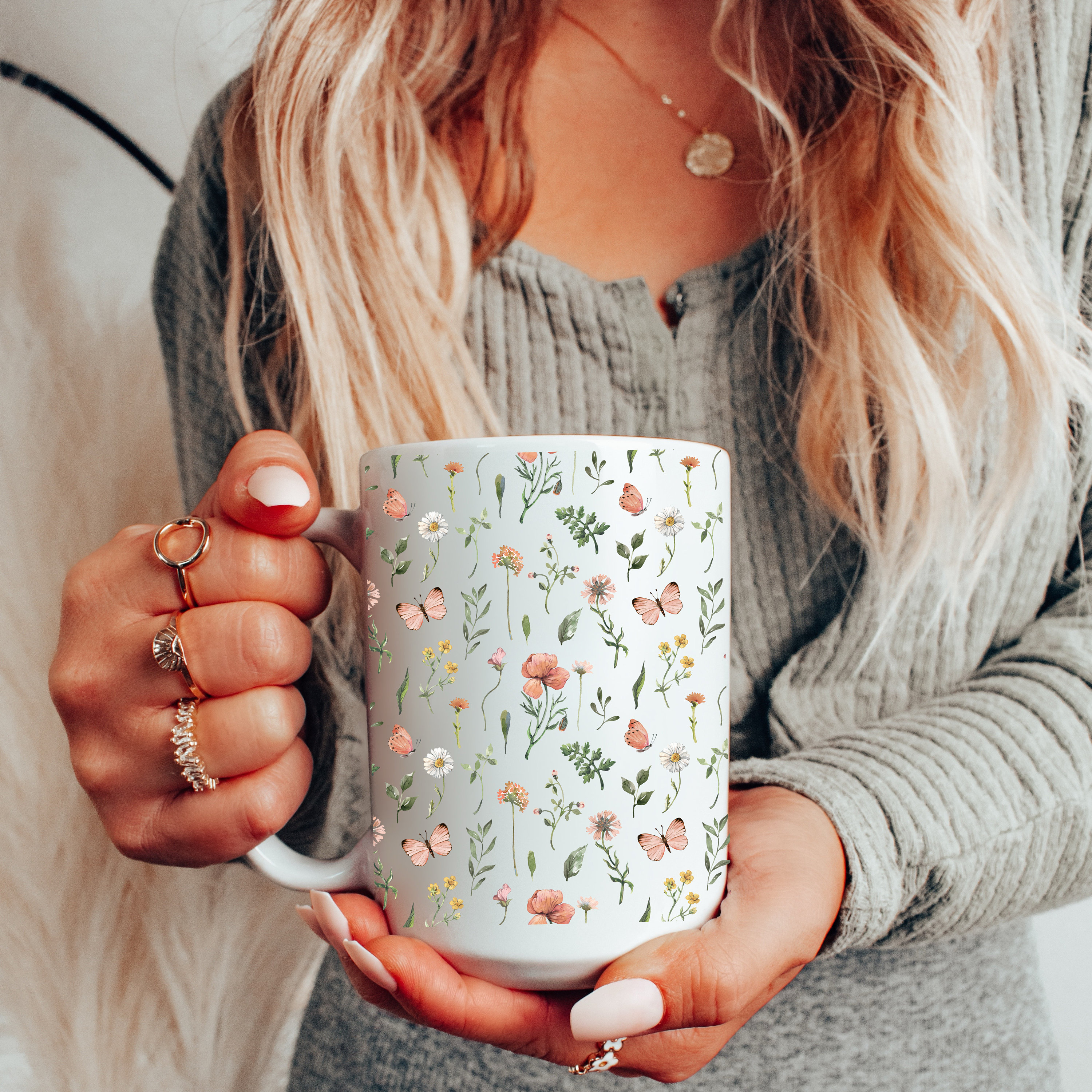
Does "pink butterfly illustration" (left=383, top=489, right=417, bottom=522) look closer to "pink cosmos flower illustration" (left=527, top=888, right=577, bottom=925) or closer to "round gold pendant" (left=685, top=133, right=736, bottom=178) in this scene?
"pink cosmos flower illustration" (left=527, top=888, right=577, bottom=925)

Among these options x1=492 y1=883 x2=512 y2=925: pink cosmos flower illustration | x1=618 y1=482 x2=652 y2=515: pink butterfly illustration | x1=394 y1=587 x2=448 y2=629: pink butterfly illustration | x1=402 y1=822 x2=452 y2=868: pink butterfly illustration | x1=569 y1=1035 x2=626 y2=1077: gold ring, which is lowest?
x1=569 y1=1035 x2=626 y2=1077: gold ring

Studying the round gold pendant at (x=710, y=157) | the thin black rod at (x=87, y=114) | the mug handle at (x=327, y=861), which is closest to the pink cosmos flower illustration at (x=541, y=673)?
the mug handle at (x=327, y=861)

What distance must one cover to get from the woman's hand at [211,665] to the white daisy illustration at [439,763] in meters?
0.11

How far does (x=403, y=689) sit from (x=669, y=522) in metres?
0.15

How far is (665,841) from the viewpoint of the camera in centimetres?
37

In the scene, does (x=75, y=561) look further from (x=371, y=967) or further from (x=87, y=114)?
(x=371, y=967)

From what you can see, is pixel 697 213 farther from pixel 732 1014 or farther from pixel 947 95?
pixel 732 1014

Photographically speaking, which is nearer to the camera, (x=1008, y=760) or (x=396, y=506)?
(x=396, y=506)

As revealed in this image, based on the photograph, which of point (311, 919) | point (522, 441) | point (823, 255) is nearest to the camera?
point (522, 441)

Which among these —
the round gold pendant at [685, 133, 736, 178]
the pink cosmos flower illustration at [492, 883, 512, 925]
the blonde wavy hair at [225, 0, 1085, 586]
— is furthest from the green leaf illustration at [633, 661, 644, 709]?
the round gold pendant at [685, 133, 736, 178]

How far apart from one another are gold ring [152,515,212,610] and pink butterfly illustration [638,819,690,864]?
177 millimetres

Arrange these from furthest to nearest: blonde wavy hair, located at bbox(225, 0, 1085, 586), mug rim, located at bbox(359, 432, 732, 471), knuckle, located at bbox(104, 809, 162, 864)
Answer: blonde wavy hair, located at bbox(225, 0, 1085, 586)
knuckle, located at bbox(104, 809, 162, 864)
mug rim, located at bbox(359, 432, 732, 471)

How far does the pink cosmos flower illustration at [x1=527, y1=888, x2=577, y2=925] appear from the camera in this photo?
0.36 m

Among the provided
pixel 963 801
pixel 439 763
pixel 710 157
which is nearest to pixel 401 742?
pixel 439 763
